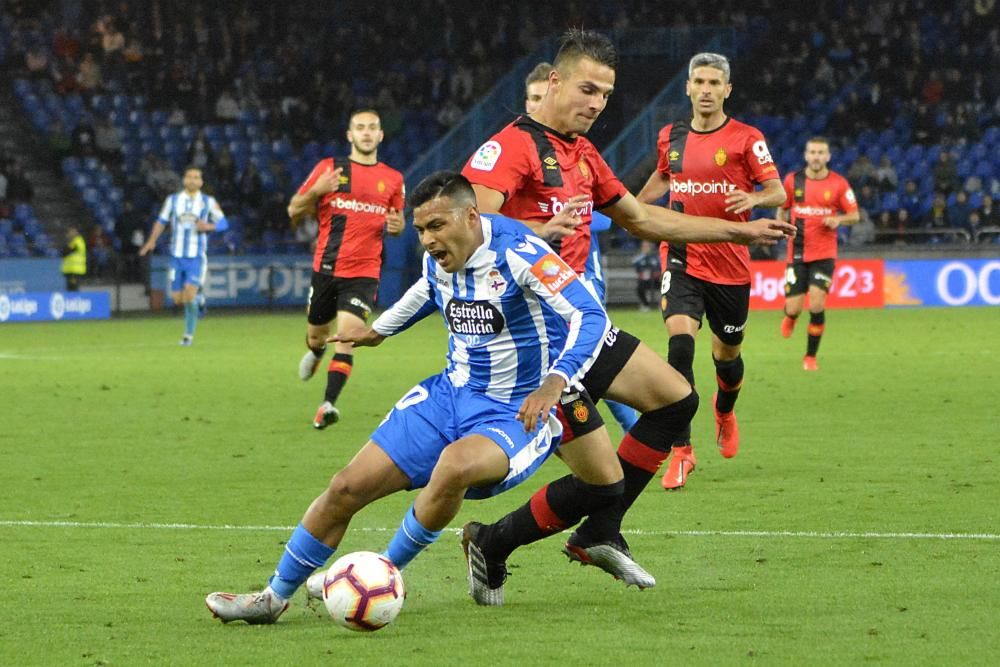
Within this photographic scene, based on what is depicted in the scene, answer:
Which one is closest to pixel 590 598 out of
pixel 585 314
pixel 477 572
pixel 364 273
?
pixel 477 572

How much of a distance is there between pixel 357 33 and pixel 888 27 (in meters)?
12.0

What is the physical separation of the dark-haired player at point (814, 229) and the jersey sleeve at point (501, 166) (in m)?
→ 10.6

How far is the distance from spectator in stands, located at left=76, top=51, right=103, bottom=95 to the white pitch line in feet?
97.7

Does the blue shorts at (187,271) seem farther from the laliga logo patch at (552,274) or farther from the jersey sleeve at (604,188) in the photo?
the laliga logo patch at (552,274)

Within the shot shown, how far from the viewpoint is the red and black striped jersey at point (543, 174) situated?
669cm

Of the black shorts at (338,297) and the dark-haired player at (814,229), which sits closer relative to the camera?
the black shorts at (338,297)

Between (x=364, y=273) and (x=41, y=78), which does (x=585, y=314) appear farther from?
(x=41, y=78)

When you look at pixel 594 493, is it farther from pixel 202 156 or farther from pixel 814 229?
pixel 202 156

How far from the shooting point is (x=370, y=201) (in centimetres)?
1332

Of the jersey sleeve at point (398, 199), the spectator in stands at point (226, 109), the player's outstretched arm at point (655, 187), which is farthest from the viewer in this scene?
the spectator in stands at point (226, 109)

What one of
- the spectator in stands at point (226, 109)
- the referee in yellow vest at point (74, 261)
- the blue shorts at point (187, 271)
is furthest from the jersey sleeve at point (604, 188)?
the spectator in stands at point (226, 109)

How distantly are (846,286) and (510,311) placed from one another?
991 inches

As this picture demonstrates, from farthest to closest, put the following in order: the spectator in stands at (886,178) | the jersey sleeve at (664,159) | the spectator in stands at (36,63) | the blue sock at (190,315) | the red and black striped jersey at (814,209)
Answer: the spectator in stands at (36,63)
the spectator in stands at (886,178)
the blue sock at (190,315)
the red and black striped jersey at (814,209)
the jersey sleeve at (664,159)

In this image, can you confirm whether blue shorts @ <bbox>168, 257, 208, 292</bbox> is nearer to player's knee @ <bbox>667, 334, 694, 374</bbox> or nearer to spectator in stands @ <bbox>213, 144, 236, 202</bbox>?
spectator in stands @ <bbox>213, 144, 236, 202</bbox>
